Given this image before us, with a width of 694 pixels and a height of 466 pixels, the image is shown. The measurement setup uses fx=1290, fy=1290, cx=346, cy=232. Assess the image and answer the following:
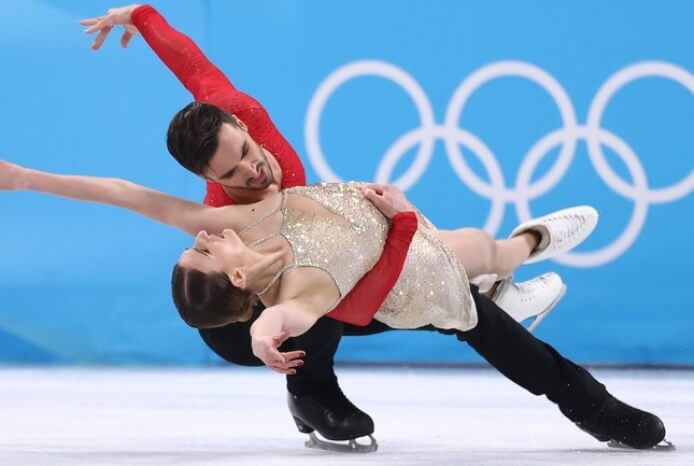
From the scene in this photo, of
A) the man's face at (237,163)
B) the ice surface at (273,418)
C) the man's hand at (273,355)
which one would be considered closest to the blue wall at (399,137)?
the ice surface at (273,418)

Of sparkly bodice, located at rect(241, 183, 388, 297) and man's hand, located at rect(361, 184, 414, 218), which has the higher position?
man's hand, located at rect(361, 184, 414, 218)

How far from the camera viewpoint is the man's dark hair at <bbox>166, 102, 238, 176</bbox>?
3256 mm

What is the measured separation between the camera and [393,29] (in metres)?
5.80

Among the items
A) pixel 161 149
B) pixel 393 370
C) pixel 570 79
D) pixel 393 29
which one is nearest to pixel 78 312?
pixel 161 149

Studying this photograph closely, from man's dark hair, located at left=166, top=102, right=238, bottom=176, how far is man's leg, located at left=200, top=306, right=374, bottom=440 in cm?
48

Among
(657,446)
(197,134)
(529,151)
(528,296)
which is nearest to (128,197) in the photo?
(197,134)

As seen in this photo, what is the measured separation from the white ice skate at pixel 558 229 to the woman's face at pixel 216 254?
50.3 inches

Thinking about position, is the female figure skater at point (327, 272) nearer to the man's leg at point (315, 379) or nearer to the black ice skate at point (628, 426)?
the black ice skate at point (628, 426)

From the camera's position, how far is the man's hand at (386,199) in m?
3.31

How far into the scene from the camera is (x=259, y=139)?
3691 millimetres

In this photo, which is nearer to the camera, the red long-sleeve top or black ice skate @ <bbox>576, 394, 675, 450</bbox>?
the red long-sleeve top

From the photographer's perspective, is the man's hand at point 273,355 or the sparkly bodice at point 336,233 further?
the sparkly bodice at point 336,233

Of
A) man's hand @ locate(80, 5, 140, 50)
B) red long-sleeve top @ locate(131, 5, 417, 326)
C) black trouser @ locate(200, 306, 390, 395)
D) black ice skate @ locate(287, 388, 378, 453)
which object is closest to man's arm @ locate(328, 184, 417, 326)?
red long-sleeve top @ locate(131, 5, 417, 326)

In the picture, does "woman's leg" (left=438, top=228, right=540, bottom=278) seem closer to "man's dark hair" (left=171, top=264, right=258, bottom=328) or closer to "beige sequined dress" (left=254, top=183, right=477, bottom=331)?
"beige sequined dress" (left=254, top=183, right=477, bottom=331)
